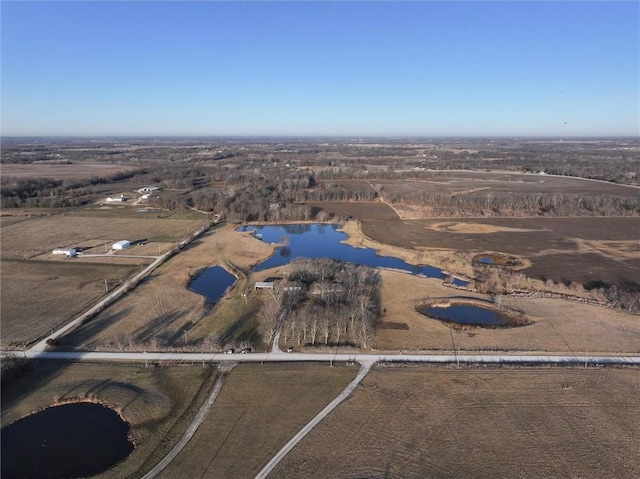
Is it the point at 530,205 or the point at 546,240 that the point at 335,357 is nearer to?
the point at 546,240

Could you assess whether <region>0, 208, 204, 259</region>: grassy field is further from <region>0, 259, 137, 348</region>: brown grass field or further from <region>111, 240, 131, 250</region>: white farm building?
<region>0, 259, 137, 348</region>: brown grass field

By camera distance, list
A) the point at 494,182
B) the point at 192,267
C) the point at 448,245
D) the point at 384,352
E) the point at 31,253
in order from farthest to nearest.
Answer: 1. the point at 494,182
2. the point at 448,245
3. the point at 31,253
4. the point at 192,267
5. the point at 384,352

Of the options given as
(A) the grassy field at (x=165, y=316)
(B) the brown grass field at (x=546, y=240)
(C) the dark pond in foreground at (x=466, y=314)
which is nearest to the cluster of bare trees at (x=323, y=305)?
(A) the grassy field at (x=165, y=316)

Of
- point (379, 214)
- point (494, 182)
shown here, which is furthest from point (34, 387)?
point (494, 182)

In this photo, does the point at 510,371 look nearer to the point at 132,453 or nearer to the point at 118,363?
the point at 132,453

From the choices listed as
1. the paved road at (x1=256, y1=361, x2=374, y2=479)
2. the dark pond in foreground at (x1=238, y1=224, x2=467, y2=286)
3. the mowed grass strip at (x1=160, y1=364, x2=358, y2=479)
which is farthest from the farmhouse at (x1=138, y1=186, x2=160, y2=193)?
the paved road at (x1=256, y1=361, x2=374, y2=479)

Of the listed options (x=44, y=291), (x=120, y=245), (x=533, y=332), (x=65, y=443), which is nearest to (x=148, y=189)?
(x=120, y=245)
